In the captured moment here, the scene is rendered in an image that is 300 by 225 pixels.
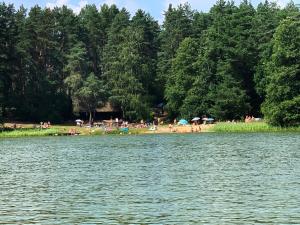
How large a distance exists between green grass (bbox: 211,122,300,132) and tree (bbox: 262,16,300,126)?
3.36 feet

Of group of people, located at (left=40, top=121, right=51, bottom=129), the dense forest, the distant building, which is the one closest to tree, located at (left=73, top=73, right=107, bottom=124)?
the dense forest

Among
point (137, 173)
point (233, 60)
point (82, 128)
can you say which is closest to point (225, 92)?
point (233, 60)

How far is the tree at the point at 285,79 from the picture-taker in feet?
302

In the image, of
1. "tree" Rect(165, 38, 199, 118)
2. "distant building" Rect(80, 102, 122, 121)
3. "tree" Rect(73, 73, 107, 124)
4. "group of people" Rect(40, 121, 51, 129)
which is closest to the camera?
"group of people" Rect(40, 121, 51, 129)

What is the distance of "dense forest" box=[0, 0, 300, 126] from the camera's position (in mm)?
110438

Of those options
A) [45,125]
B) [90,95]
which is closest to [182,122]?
[90,95]

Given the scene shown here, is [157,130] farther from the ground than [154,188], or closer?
farther from the ground

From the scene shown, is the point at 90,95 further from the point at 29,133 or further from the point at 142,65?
the point at 29,133

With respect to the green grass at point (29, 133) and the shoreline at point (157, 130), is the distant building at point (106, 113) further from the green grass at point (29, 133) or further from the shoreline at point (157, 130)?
the green grass at point (29, 133)

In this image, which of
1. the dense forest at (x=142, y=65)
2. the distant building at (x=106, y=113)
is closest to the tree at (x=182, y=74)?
the dense forest at (x=142, y=65)

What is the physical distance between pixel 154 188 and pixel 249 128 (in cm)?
6326

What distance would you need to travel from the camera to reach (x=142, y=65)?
4724 inches

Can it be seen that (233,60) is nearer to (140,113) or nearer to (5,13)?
(140,113)

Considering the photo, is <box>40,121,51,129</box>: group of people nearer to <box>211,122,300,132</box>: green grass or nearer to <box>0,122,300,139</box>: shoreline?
<box>0,122,300,139</box>: shoreline
